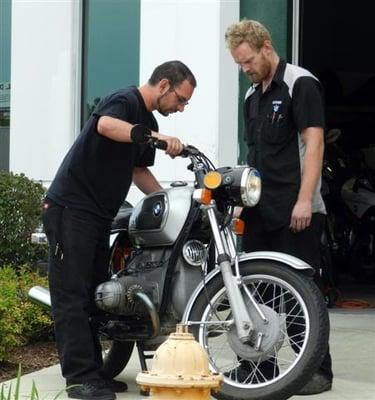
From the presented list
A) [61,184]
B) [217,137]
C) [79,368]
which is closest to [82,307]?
[79,368]

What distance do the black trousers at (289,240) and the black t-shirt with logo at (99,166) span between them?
0.74 meters

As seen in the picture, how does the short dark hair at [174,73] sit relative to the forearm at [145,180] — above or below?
above

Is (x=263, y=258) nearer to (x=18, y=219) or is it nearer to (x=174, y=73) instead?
(x=174, y=73)

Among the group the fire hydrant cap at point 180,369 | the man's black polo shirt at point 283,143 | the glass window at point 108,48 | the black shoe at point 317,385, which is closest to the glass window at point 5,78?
the glass window at point 108,48

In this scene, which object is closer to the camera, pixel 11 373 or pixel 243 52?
pixel 243 52

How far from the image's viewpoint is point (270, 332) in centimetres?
449

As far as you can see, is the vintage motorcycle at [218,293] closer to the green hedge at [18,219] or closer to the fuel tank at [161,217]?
the fuel tank at [161,217]

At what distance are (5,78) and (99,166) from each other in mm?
5149

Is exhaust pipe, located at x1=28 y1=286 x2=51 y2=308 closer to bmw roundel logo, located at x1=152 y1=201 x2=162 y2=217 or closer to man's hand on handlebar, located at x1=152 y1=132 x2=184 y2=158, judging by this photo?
bmw roundel logo, located at x1=152 y1=201 x2=162 y2=217

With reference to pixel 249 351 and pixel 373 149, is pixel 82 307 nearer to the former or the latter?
pixel 249 351

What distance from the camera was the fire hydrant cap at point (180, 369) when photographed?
309 cm

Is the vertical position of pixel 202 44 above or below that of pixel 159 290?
above

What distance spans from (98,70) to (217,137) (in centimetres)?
187

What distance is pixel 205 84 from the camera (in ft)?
26.5
